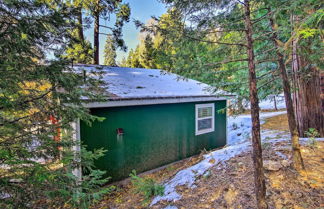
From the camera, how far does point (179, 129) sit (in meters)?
6.82

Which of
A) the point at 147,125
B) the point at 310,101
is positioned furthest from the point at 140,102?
the point at 310,101

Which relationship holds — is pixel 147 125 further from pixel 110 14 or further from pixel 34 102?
pixel 110 14

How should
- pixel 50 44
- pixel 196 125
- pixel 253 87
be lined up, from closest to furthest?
pixel 253 87 → pixel 50 44 → pixel 196 125

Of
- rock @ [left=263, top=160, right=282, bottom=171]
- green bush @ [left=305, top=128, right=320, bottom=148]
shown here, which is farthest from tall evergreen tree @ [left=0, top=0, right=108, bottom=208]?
green bush @ [left=305, top=128, right=320, bottom=148]

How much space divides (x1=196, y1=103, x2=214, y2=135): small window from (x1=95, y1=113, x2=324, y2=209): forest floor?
8.70ft

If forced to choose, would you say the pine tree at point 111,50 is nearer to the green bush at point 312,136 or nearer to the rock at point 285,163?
the green bush at point 312,136

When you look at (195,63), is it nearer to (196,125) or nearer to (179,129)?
(179,129)

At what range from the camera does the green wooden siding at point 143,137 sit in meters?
5.06

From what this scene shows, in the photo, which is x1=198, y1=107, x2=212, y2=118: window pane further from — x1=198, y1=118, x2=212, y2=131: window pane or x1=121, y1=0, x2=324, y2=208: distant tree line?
x1=121, y1=0, x2=324, y2=208: distant tree line

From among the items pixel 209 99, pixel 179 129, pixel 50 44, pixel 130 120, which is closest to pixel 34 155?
pixel 50 44

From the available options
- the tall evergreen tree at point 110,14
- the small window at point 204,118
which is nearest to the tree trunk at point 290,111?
the small window at point 204,118

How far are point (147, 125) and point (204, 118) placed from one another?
8.93 feet

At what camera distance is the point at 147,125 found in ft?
19.5

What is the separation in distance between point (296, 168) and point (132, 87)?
185 inches
